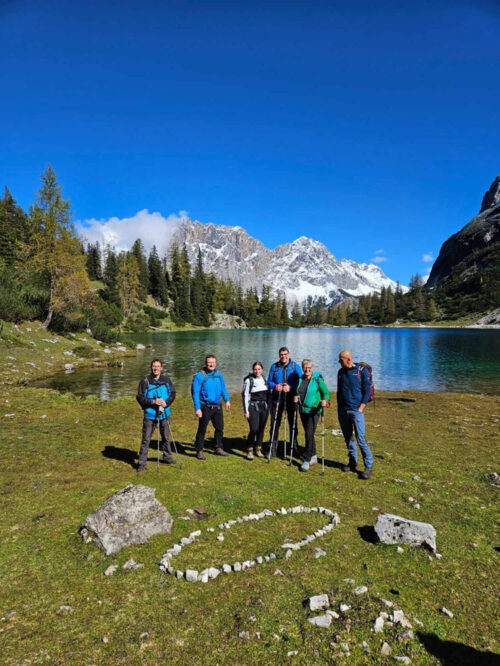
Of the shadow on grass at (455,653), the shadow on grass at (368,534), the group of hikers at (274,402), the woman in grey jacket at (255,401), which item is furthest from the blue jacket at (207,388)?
the shadow on grass at (455,653)

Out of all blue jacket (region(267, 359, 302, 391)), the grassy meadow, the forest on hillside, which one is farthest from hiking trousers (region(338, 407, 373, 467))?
the forest on hillside

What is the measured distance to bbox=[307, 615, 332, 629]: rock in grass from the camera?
4.54 metres

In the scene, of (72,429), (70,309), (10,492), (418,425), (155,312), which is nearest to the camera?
(10,492)

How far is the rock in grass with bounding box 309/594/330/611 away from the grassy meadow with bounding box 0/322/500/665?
0.37ft

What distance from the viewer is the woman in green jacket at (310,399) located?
435 inches

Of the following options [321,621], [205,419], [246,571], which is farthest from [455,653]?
[205,419]

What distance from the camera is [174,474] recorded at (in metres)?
9.91

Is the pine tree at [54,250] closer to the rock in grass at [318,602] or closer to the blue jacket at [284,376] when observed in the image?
the blue jacket at [284,376]

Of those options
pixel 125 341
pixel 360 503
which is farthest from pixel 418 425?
pixel 125 341

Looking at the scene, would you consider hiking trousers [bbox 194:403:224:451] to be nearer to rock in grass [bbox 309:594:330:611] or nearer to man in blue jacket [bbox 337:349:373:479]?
man in blue jacket [bbox 337:349:373:479]

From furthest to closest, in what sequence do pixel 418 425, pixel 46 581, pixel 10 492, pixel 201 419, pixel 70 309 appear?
1. pixel 70 309
2. pixel 418 425
3. pixel 201 419
4. pixel 10 492
5. pixel 46 581

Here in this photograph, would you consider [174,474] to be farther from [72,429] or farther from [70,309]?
[70,309]

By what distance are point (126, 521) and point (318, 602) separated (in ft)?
12.3

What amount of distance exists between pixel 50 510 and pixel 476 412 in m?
21.4
